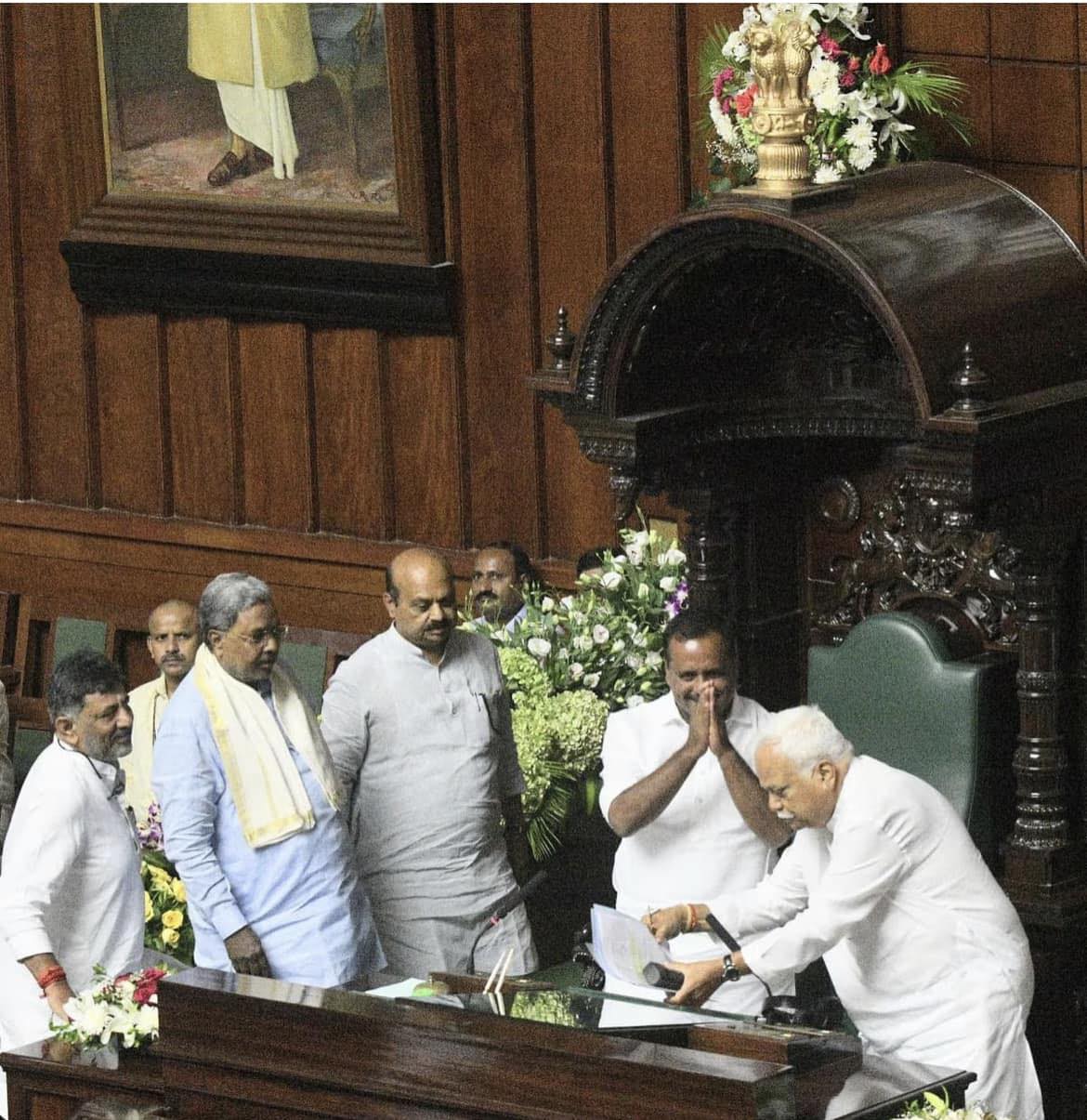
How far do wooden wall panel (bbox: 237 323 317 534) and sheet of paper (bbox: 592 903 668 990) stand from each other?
4.16m

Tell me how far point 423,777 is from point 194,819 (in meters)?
0.69

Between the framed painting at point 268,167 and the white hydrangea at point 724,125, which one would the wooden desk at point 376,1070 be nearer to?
the white hydrangea at point 724,125

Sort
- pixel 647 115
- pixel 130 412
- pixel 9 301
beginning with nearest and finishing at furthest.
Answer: pixel 647 115, pixel 130 412, pixel 9 301

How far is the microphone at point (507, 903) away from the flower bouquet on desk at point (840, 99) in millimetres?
2013

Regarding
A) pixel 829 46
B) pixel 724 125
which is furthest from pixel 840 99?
pixel 724 125

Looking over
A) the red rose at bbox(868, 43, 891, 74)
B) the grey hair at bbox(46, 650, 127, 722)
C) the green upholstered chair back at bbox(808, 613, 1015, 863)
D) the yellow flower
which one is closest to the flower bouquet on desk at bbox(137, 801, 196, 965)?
the yellow flower

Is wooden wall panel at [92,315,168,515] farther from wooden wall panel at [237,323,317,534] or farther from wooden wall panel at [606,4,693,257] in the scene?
wooden wall panel at [606,4,693,257]

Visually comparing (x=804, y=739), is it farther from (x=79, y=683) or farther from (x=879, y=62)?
(x=879, y=62)

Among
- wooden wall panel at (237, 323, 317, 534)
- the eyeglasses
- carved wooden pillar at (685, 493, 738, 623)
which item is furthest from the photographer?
wooden wall panel at (237, 323, 317, 534)

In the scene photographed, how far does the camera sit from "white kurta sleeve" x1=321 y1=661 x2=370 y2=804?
6250 mm

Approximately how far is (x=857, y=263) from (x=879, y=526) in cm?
109

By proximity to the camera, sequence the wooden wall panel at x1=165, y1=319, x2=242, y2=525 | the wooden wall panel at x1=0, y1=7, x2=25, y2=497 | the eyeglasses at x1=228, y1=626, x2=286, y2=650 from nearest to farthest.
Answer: the eyeglasses at x1=228, y1=626, x2=286, y2=650 → the wooden wall panel at x1=165, y1=319, x2=242, y2=525 → the wooden wall panel at x1=0, y1=7, x2=25, y2=497

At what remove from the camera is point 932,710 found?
21.8 feet

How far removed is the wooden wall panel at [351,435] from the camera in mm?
8922
